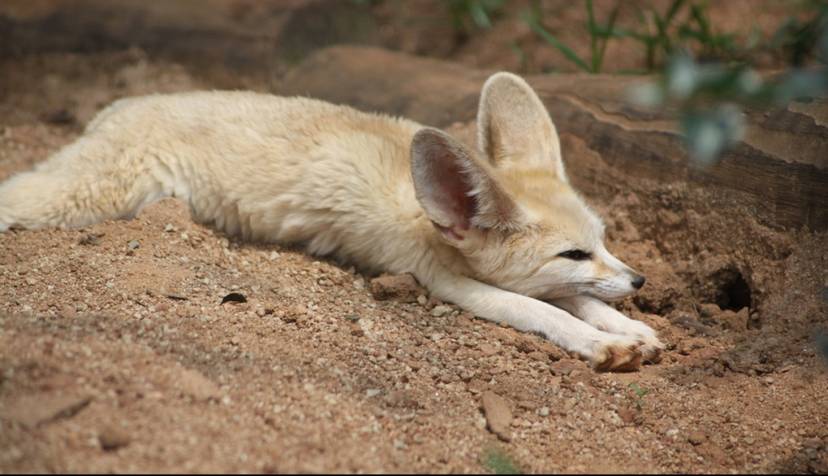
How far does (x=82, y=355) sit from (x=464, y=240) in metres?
1.90

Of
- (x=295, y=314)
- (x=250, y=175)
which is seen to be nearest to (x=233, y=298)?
(x=295, y=314)

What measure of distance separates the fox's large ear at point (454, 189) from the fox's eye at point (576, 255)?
294mm

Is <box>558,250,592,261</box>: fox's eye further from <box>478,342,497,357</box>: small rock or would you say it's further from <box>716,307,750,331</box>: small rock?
<box>716,307,750,331</box>: small rock

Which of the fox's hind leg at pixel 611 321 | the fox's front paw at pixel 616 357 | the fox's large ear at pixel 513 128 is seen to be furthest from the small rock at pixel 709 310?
the fox's large ear at pixel 513 128

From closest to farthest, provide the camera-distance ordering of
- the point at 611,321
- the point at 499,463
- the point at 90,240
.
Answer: the point at 499,463 → the point at 611,321 → the point at 90,240

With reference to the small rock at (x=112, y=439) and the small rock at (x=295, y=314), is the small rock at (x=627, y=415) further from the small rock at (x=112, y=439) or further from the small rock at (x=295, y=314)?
the small rock at (x=112, y=439)

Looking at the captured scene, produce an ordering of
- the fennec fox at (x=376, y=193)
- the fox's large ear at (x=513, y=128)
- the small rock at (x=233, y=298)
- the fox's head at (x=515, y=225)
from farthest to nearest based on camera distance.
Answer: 1. the fox's large ear at (x=513, y=128)
2. the fennec fox at (x=376, y=193)
3. the fox's head at (x=515, y=225)
4. the small rock at (x=233, y=298)

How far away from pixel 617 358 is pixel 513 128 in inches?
59.1

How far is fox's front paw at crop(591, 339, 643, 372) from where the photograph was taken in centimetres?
377

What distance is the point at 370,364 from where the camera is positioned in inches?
139

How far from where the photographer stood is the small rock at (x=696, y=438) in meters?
3.24

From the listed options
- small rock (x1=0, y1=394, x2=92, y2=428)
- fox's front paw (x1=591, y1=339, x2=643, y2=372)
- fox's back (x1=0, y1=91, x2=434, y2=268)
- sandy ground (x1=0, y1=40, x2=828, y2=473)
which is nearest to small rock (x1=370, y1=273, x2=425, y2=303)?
sandy ground (x1=0, y1=40, x2=828, y2=473)

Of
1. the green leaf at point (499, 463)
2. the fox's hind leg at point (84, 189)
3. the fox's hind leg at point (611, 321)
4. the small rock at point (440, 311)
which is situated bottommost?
the fox's hind leg at point (611, 321)

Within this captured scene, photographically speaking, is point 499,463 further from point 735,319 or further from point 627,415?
point 735,319
